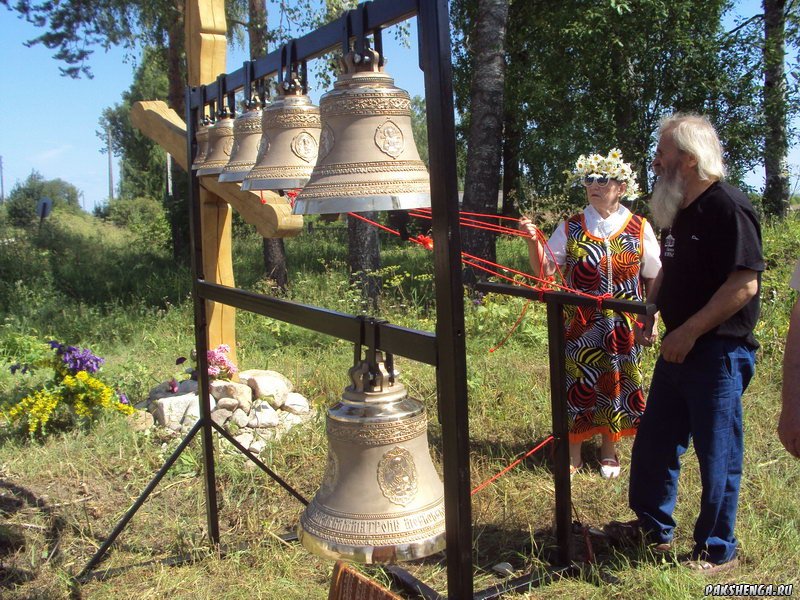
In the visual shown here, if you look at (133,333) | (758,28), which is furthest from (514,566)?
(758,28)

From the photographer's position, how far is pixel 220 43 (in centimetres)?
505

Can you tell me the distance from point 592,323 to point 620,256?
1.26 ft

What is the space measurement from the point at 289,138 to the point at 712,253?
172 cm

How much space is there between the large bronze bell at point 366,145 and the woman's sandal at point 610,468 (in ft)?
9.59

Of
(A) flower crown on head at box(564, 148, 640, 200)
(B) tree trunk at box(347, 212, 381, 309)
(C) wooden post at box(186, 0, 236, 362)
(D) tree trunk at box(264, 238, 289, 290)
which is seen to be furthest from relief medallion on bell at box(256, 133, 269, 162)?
(D) tree trunk at box(264, 238, 289, 290)

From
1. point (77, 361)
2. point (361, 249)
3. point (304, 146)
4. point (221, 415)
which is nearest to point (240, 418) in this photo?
point (221, 415)

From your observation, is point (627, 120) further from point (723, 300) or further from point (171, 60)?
point (723, 300)

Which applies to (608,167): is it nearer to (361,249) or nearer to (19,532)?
(19,532)

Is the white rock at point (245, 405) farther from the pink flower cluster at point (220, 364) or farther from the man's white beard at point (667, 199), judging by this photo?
the man's white beard at point (667, 199)

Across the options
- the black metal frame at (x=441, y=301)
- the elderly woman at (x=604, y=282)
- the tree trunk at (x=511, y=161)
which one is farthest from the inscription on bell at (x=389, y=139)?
the tree trunk at (x=511, y=161)

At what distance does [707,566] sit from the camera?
316 centimetres

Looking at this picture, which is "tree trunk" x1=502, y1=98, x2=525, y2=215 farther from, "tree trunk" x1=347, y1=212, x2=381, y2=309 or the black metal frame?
the black metal frame

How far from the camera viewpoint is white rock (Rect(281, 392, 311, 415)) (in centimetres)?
541

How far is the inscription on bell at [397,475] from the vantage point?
1.86 m
